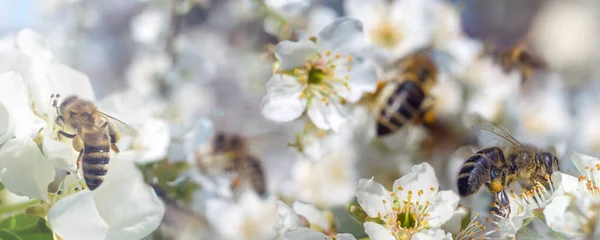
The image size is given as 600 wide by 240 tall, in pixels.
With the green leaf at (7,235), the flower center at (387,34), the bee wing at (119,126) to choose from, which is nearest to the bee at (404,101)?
the flower center at (387,34)

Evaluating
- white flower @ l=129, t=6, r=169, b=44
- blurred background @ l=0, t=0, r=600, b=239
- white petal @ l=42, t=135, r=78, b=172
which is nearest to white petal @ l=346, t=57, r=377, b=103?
blurred background @ l=0, t=0, r=600, b=239

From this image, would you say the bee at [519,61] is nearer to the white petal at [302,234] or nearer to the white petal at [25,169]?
the white petal at [302,234]

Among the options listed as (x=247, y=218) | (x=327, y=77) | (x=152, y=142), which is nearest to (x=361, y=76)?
(x=327, y=77)

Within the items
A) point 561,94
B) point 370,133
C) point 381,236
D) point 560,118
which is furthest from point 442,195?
point 561,94

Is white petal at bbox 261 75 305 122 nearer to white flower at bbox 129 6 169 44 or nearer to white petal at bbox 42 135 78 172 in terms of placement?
white petal at bbox 42 135 78 172

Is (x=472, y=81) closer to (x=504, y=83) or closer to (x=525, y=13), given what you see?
(x=504, y=83)

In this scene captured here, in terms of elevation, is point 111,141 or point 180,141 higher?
point 111,141
